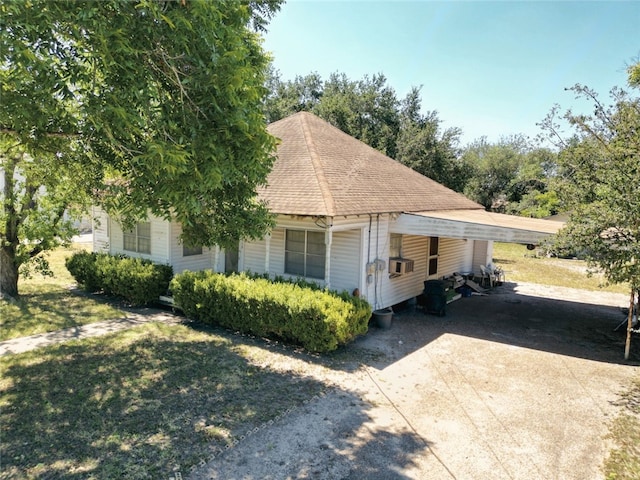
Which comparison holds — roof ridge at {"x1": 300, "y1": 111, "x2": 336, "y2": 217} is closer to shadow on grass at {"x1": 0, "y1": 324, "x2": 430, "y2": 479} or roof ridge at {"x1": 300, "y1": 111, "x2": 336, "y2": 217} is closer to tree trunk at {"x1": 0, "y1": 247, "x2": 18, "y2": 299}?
shadow on grass at {"x1": 0, "y1": 324, "x2": 430, "y2": 479}

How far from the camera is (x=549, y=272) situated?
69.5 ft

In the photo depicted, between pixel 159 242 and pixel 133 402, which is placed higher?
pixel 159 242

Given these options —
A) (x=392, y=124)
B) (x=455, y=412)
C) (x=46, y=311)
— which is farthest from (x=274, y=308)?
(x=392, y=124)

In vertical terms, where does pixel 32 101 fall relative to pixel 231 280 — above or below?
above

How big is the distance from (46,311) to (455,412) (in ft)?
35.9

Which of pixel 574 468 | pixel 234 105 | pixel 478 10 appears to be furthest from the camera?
pixel 478 10

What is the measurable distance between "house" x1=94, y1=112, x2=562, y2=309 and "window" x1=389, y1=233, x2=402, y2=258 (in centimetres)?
3

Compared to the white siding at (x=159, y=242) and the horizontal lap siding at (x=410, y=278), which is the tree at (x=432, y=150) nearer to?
the horizontal lap siding at (x=410, y=278)

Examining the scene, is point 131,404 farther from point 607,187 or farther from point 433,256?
point 433,256

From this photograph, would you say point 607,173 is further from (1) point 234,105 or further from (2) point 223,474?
(2) point 223,474

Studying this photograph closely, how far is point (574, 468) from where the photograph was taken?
5035 millimetres

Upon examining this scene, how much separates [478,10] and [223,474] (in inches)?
513

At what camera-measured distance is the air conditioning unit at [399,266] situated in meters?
11.7

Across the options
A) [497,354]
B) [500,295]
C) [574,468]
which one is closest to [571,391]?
[497,354]
